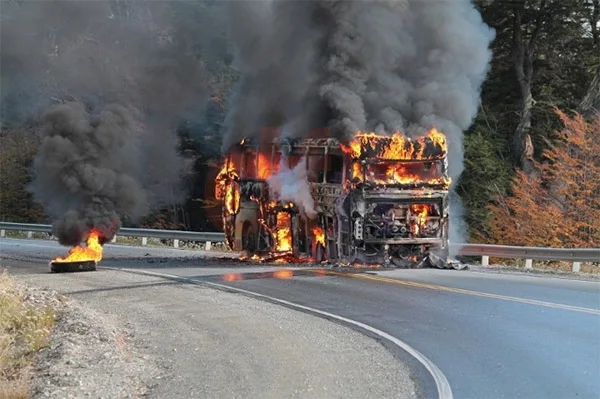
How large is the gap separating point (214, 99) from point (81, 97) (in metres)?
10.6

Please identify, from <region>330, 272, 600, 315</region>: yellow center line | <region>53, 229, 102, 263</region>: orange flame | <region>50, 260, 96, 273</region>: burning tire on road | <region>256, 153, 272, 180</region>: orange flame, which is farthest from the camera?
<region>256, 153, 272, 180</region>: orange flame

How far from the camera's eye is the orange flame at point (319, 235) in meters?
17.5

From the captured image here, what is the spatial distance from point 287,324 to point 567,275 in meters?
7.56

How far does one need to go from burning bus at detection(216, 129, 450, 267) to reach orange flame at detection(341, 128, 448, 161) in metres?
0.02

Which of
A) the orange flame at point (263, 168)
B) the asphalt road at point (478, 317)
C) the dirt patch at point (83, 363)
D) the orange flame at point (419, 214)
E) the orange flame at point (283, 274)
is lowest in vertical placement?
the dirt patch at point (83, 363)

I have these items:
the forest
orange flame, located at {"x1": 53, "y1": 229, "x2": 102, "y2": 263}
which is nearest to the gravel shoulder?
orange flame, located at {"x1": 53, "y1": 229, "x2": 102, "y2": 263}

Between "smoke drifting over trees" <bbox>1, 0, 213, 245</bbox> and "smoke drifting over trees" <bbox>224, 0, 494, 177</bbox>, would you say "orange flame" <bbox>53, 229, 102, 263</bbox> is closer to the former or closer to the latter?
"smoke drifting over trees" <bbox>1, 0, 213, 245</bbox>

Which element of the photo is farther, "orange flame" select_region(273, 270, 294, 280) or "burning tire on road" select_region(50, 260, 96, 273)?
"burning tire on road" select_region(50, 260, 96, 273)

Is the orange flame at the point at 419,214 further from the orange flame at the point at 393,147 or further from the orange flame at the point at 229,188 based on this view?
the orange flame at the point at 229,188

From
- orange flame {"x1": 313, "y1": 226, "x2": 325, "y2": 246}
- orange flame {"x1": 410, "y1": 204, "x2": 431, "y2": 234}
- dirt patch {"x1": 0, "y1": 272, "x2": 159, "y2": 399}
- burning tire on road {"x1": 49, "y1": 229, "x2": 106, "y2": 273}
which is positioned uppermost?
orange flame {"x1": 410, "y1": 204, "x2": 431, "y2": 234}

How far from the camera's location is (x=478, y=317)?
33.4 feet

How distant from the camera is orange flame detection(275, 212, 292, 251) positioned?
18.6 meters

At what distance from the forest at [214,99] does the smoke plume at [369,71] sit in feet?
14.3

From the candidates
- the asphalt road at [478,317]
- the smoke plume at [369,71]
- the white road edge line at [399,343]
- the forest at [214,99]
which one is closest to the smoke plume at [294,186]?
the smoke plume at [369,71]
